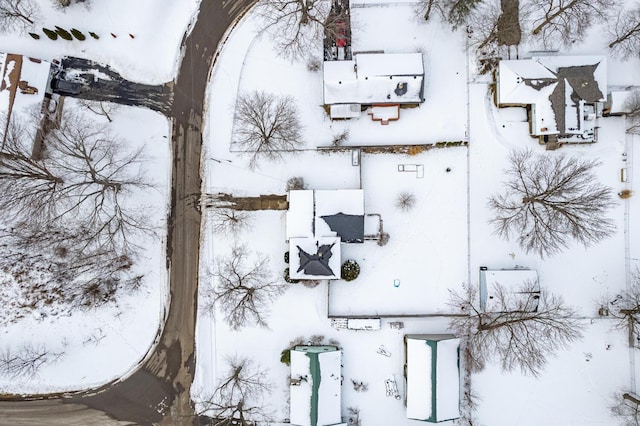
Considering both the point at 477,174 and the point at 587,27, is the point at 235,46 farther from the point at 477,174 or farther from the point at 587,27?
the point at 587,27

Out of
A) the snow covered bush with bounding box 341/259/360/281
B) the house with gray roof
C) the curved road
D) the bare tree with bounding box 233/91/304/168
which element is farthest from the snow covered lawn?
the curved road

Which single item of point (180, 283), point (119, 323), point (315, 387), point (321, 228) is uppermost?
point (321, 228)

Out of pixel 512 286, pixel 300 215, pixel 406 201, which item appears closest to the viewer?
pixel 300 215

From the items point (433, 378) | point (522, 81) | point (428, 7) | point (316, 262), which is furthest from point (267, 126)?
point (433, 378)

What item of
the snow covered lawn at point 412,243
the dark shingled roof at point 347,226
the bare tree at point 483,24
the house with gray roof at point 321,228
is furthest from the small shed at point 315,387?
the bare tree at point 483,24

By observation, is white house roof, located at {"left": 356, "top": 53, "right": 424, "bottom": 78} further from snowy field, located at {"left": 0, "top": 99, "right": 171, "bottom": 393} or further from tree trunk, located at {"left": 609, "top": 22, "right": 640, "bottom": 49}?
snowy field, located at {"left": 0, "top": 99, "right": 171, "bottom": 393}

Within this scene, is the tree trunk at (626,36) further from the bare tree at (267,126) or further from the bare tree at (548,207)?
the bare tree at (267,126)

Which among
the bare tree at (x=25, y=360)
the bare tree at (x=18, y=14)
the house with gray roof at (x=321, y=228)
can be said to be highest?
the bare tree at (x=18, y=14)

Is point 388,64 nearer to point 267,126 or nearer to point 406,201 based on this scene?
point 267,126
